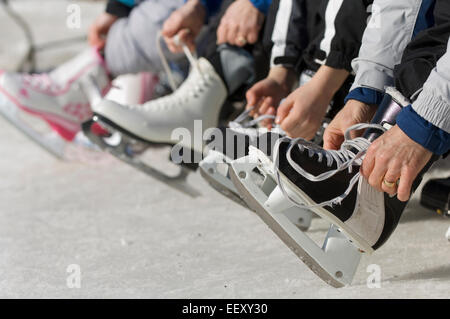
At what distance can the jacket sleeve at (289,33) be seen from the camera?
1460 millimetres

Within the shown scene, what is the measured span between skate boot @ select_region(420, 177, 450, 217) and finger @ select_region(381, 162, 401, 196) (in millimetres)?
358

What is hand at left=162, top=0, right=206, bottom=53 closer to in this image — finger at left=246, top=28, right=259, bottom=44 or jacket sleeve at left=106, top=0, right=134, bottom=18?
finger at left=246, top=28, right=259, bottom=44

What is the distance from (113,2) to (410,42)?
1167 millimetres

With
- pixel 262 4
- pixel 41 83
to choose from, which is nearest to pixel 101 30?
pixel 41 83

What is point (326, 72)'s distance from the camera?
4.31 ft

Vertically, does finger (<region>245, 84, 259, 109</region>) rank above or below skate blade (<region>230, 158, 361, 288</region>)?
above

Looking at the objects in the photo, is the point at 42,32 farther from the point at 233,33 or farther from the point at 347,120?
the point at 347,120

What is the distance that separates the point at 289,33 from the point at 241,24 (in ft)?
0.53

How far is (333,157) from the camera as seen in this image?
1103 millimetres

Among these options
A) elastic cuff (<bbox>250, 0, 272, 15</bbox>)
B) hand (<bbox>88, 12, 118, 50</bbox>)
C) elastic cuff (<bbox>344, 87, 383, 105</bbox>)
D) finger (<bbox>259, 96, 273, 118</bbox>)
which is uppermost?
elastic cuff (<bbox>344, 87, 383, 105</bbox>)

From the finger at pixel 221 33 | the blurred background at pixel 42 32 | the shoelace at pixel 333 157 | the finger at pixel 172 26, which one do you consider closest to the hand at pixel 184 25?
the finger at pixel 172 26

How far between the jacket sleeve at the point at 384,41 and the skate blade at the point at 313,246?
9.9 inches

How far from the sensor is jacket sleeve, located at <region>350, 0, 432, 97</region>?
1.18 meters

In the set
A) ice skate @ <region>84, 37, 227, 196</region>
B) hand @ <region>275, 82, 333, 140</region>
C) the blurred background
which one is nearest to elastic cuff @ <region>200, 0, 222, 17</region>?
ice skate @ <region>84, 37, 227, 196</region>
